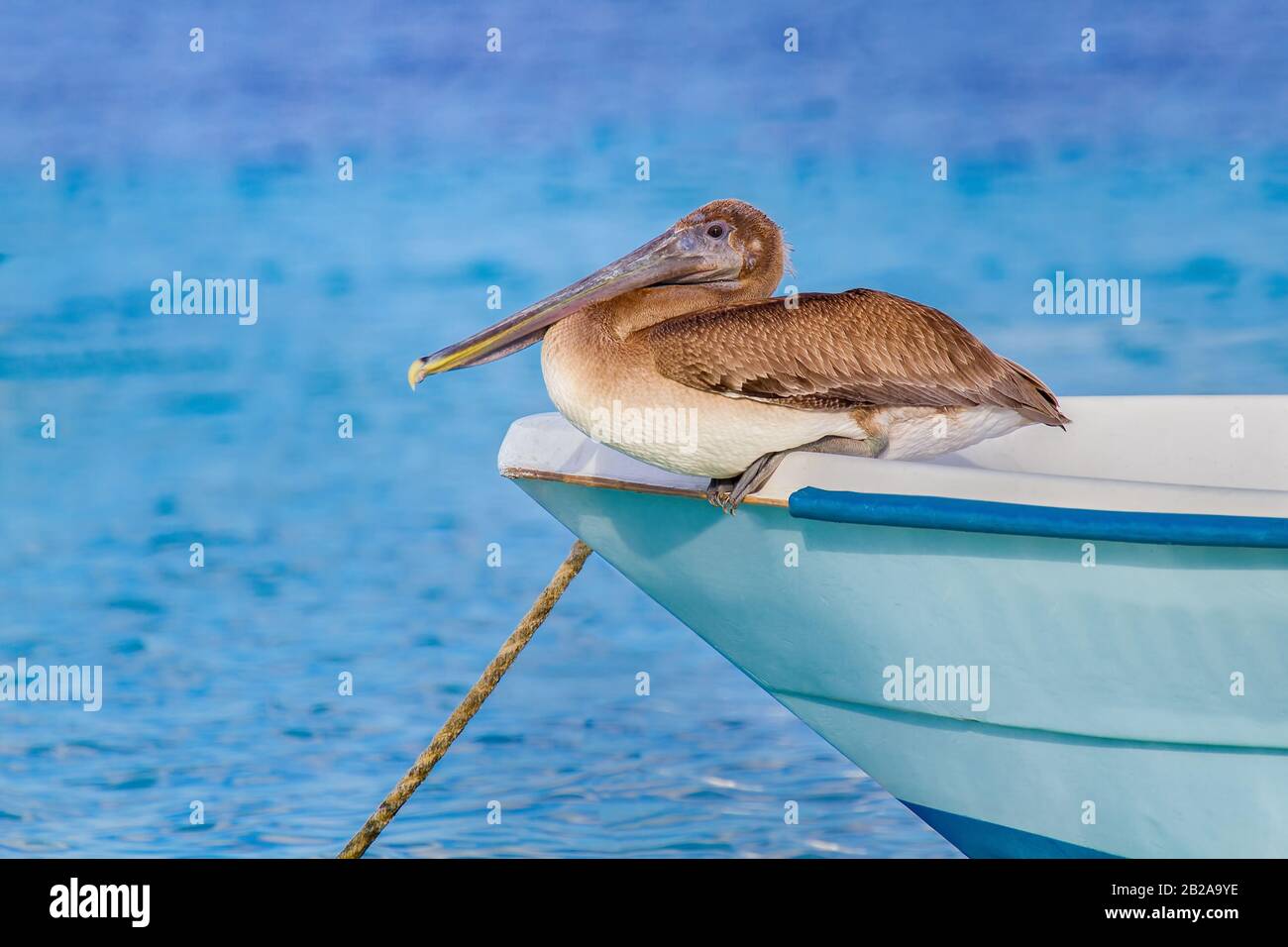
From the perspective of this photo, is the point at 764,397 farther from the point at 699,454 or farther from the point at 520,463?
the point at 520,463

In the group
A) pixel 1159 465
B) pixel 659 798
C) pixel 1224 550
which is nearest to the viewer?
pixel 1224 550

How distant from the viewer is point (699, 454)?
10.3 ft

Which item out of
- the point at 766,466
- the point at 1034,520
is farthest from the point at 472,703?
the point at 1034,520

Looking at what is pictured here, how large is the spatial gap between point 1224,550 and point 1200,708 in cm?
41

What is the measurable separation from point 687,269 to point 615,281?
0.15m

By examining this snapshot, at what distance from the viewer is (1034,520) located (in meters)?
3.05

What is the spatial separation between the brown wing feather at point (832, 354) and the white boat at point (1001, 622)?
0.51 ft

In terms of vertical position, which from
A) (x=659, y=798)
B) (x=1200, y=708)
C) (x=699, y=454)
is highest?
(x=699, y=454)

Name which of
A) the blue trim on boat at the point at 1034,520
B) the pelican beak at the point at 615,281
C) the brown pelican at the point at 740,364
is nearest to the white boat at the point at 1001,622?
the blue trim on boat at the point at 1034,520

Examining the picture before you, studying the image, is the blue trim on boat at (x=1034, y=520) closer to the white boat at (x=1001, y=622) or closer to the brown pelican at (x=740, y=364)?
the white boat at (x=1001, y=622)

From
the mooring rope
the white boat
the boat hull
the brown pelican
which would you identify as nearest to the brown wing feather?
the brown pelican

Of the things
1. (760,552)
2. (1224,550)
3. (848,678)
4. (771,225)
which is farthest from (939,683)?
(771,225)

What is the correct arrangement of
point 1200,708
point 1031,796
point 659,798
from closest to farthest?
point 1200,708, point 1031,796, point 659,798

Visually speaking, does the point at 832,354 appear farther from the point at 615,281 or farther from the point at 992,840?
the point at 992,840
